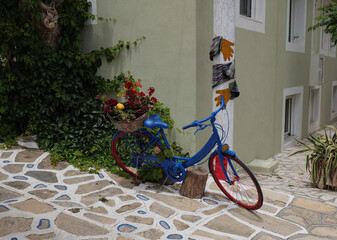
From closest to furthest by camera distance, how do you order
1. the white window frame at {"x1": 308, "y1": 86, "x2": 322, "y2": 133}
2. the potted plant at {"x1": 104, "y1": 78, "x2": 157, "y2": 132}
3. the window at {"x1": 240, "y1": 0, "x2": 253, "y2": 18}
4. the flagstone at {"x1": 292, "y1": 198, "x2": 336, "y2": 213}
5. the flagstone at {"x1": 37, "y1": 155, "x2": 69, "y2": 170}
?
the potted plant at {"x1": 104, "y1": 78, "x2": 157, "y2": 132}, the flagstone at {"x1": 292, "y1": 198, "x2": 336, "y2": 213}, the flagstone at {"x1": 37, "y1": 155, "x2": 69, "y2": 170}, the window at {"x1": 240, "y1": 0, "x2": 253, "y2": 18}, the white window frame at {"x1": 308, "y1": 86, "x2": 322, "y2": 133}

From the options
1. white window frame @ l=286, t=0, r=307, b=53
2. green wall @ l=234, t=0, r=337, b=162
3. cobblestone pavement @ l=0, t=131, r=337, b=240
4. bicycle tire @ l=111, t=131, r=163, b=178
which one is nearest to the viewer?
cobblestone pavement @ l=0, t=131, r=337, b=240

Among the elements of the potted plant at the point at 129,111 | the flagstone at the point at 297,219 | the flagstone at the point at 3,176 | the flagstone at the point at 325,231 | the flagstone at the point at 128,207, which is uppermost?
the potted plant at the point at 129,111

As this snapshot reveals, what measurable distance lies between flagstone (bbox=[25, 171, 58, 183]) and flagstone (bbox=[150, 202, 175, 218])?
1528mm

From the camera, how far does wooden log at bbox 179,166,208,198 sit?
4.25 metres

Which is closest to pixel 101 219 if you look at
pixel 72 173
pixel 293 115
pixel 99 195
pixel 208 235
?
pixel 99 195

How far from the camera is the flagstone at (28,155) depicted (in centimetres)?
519

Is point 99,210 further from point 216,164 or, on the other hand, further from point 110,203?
point 216,164

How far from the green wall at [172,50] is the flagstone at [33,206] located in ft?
7.96

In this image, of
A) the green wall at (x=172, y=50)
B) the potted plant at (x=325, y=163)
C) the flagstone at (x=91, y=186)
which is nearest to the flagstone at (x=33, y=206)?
the flagstone at (x=91, y=186)

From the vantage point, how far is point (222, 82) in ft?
14.5

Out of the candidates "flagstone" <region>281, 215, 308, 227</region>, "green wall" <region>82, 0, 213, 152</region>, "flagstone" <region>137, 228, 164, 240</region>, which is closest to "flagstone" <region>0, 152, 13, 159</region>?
"green wall" <region>82, 0, 213, 152</region>

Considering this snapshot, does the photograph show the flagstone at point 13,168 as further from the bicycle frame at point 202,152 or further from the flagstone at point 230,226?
the flagstone at point 230,226

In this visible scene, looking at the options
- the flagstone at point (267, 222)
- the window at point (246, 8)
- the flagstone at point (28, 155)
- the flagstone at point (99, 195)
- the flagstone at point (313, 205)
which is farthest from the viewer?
the window at point (246, 8)

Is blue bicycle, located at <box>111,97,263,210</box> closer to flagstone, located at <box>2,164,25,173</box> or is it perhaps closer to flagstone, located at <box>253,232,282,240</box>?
flagstone, located at <box>253,232,282,240</box>
